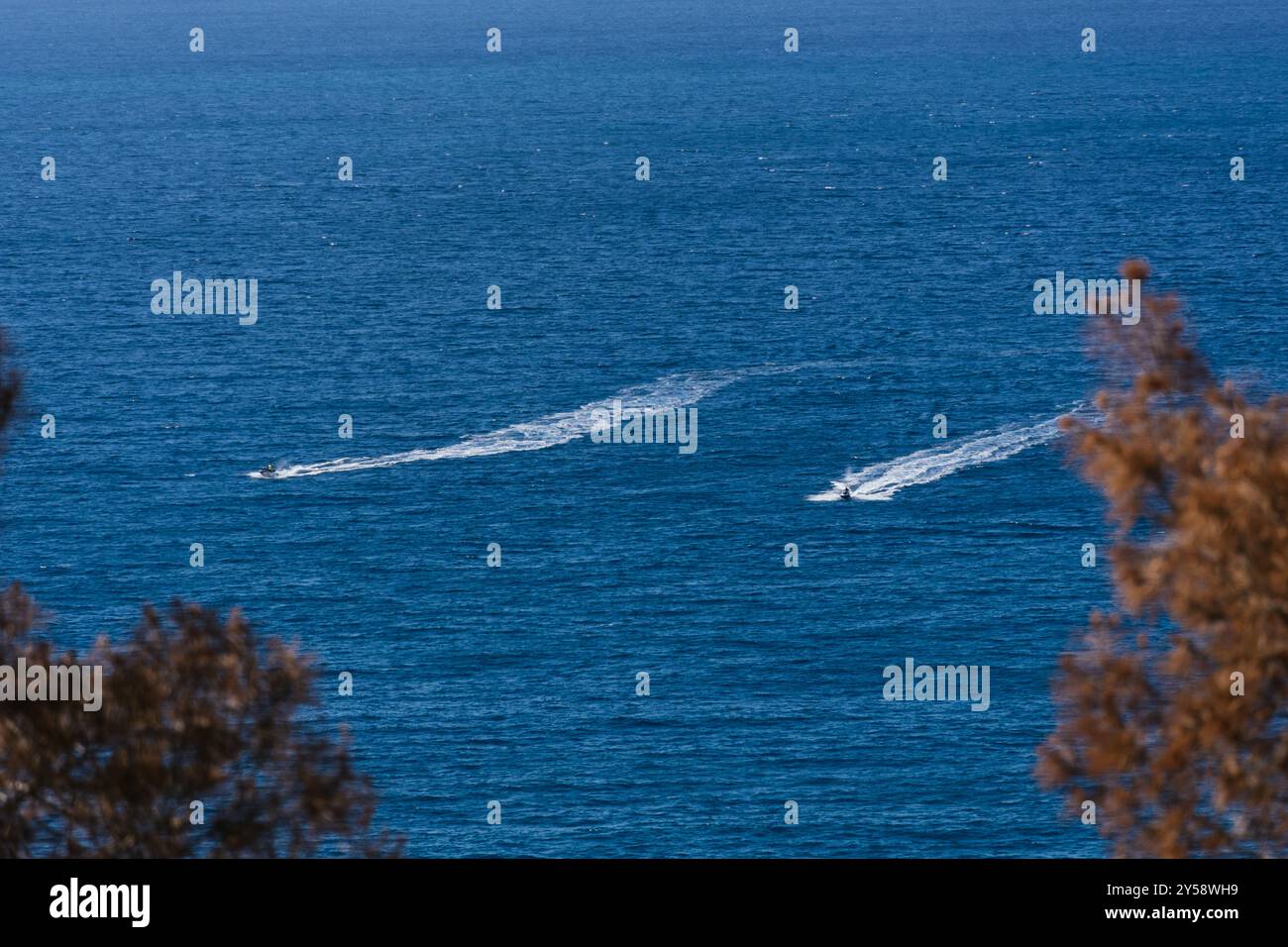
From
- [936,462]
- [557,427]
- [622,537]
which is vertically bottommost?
[622,537]

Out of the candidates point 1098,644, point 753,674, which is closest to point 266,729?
point 1098,644

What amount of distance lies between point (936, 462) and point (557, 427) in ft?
111

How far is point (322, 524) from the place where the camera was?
13850cm

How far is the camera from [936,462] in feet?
477

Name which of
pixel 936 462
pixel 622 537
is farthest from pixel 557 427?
pixel 936 462

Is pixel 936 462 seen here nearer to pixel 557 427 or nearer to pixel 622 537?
pixel 622 537

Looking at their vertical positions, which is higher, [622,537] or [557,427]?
[557,427]

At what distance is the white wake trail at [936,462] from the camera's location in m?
142

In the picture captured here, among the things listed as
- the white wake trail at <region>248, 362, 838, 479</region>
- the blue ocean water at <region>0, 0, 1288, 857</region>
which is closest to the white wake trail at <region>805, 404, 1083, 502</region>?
the blue ocean water at <region>0, 0, 1288, 857</region>

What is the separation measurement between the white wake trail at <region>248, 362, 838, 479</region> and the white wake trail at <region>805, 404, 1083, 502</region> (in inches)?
867

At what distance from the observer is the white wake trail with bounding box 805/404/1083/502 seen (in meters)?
142

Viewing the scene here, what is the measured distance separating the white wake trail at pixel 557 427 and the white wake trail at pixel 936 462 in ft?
72.3
